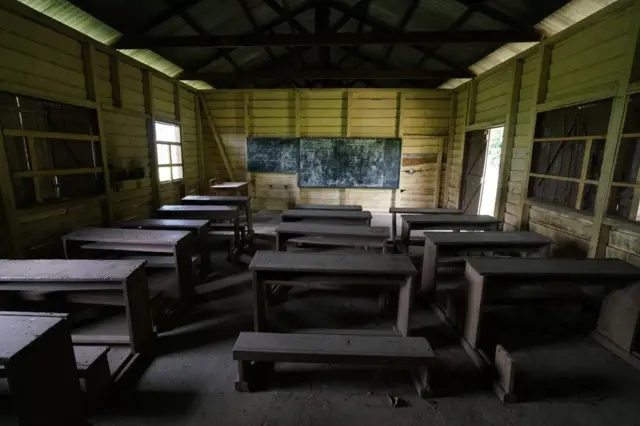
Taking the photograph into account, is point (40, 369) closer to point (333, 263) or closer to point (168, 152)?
point (333, 263)

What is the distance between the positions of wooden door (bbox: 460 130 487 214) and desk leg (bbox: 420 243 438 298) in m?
3.70

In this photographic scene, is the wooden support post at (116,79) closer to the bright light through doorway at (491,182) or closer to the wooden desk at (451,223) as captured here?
the wooden desk at (451,223)

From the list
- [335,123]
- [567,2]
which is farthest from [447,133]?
[567,2]

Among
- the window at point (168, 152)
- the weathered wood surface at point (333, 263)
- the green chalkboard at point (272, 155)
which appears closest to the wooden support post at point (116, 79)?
the window at point (168, 152)

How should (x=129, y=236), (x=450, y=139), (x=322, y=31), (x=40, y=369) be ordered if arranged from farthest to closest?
1. (x=450, y=139)
2. (x=322, y=31)
3. (x=129, y=236)
4. (x=40, y=369)

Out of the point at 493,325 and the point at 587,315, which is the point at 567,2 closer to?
the point at 587,315

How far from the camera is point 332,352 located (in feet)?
6.10

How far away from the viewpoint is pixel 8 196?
303cm

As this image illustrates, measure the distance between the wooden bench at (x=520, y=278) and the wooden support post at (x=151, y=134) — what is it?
18.6 feet

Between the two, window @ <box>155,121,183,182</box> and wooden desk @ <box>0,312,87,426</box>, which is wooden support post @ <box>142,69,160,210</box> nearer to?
window @ <box>155,121,183,182</box>

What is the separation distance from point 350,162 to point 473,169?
115 inches

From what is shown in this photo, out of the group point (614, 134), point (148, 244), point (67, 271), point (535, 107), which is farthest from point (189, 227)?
point (535, 107)

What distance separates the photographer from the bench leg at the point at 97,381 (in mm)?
1825

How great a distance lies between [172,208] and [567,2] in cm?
590
